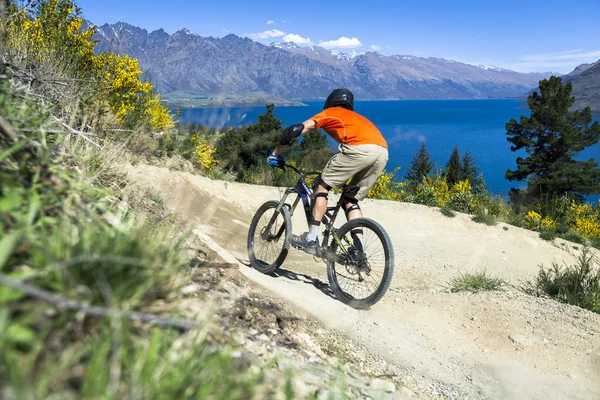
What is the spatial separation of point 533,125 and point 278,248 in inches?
1604

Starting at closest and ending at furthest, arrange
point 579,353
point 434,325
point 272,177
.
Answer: point 579,353 < point 434,325 < point 272,177

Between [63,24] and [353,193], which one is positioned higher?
[63,24]

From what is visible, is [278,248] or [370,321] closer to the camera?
[370,321]

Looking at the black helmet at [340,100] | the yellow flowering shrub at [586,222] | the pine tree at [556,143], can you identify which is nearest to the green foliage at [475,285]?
the black helmet at [340,100]

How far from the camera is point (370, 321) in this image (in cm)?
442

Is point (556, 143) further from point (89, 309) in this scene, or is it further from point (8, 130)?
point (89, 309)

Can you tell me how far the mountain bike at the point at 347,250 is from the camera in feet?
15.0

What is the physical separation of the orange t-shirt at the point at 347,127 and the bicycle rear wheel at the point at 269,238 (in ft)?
4.31

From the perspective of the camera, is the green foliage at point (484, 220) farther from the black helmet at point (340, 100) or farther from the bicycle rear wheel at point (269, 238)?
the black helmet at point (340, 100)

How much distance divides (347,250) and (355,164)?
0.98 m

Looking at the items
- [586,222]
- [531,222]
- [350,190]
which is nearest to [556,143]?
[586,222]

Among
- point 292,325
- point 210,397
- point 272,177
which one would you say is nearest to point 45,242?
point 210,397

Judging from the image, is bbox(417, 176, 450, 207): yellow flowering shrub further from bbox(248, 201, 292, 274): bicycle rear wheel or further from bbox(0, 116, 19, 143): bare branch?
bbox(0, 116, 19, 143): bare branch

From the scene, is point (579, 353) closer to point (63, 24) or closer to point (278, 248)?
point (278, 248)
